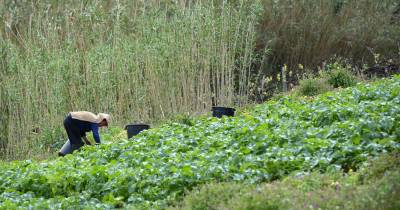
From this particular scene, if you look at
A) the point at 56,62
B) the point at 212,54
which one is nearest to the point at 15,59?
the point at 56,62

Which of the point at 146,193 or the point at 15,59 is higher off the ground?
the point at 15,59

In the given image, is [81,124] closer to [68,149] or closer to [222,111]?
[68,149]

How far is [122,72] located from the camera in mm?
14250

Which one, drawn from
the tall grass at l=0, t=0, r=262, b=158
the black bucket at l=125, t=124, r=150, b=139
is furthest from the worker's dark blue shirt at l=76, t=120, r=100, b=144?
Answer: the tall grass at l=0, t=0, r=262, b=158

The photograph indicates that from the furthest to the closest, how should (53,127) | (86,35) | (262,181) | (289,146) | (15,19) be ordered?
(15,19) < (86,35) < (53,127) < (289,146) < (262,181)

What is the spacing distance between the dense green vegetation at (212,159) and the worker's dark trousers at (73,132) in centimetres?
191

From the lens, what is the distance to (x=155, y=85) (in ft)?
46.8

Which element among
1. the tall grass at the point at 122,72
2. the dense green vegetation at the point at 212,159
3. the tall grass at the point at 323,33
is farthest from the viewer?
the tall grass at the point at 323,33

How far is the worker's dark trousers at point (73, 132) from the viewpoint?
12.1 m

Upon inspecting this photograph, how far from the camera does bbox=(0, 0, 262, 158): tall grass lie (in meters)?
13.9

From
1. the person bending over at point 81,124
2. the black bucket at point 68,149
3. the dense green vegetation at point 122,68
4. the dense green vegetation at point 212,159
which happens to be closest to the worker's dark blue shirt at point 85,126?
the person bending over at point 81,124

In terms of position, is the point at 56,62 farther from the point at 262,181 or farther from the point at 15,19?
the point at 262,181

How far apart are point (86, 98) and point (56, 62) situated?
84 centimetres

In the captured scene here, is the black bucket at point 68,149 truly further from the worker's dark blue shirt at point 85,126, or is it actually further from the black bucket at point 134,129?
the black bucket at point 134,129
